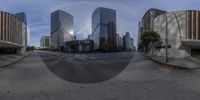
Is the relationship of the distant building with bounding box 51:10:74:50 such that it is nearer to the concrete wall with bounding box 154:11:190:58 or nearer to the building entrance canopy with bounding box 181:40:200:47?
the concrete wall with bounding box 154:11:190:58

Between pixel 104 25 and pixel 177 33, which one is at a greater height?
pixel 104 25

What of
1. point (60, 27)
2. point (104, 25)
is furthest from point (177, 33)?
point (60, 27)

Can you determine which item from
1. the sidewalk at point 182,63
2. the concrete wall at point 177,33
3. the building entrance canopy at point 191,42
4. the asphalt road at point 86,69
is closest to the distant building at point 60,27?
the concrete wall at point 177,33

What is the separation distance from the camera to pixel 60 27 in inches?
5586

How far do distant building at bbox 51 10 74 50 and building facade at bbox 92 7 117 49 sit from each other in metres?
20.7

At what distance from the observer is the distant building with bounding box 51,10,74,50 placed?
141 metres

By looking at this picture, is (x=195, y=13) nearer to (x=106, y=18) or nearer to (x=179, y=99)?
(x=179, y=99)

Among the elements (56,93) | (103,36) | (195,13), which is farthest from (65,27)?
(56,93)

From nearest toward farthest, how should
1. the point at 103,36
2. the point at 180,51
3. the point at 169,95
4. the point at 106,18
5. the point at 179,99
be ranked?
the point at 179,99 < the point at 169,95 < the point at 180,51 < the point at 106,18 < the point at 103,36

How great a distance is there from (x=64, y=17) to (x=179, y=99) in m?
138

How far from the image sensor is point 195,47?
4447cm

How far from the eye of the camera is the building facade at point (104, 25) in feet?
399

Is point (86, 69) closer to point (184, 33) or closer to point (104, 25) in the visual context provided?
point (184, 33)

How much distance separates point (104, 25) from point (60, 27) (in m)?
32.5
